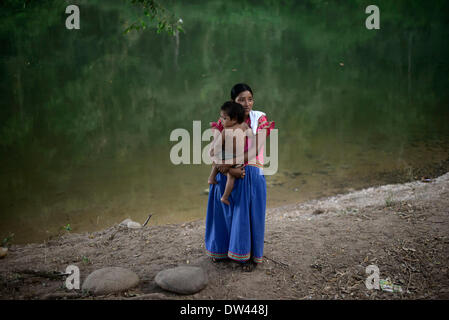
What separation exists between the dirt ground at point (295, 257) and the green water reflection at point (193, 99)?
136 centimetres

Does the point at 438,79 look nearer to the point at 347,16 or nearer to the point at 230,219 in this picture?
the point at 347,16

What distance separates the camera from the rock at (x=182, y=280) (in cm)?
262

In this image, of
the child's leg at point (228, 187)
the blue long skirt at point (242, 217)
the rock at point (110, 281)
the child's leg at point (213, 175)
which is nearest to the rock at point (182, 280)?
the rock at point (110, 281)

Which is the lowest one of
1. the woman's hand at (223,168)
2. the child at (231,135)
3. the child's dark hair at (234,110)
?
the woman's hand at (223,168)

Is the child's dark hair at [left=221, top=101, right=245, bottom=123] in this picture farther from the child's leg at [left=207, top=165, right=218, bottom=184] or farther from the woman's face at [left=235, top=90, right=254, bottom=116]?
the child's leg at [left=207, top=165, right=218, bottom=184]

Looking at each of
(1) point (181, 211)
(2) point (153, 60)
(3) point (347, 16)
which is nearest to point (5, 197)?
(1) point (181, 211)

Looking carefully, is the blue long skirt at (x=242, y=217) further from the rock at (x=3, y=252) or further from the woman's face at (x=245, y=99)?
the rock at (x=3, y=252)

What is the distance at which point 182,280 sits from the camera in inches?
104

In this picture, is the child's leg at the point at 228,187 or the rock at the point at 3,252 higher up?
the child's leg at the point at 228,187

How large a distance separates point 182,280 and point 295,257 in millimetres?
1053

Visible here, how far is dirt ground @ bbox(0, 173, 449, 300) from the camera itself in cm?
269

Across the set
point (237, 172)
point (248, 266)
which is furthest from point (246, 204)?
point (248, 266)

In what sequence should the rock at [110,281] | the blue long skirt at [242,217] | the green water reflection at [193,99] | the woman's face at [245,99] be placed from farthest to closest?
the green water reflection at [193,99] < the blue long skirt at [242,217] < the woman's face at [245,99] < the rock at [110,281]

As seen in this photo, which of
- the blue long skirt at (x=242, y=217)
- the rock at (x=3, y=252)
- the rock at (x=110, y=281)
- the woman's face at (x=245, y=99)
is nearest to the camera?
the rock at (x=110, y=281)
